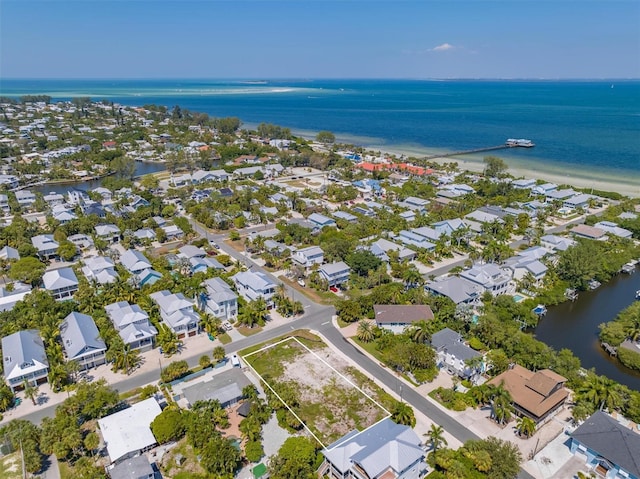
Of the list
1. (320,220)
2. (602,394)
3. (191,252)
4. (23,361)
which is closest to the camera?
(602,394)

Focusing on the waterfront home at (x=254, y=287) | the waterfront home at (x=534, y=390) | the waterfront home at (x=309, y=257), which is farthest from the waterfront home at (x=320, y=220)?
the waterfront home at (x=534, y=390)

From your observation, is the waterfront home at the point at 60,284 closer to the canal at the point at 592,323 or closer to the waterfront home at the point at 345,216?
the waterfront home at the point at 345,216

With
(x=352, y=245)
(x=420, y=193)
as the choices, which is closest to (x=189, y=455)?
(x=352, y=245)

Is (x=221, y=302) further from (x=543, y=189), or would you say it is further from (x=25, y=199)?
(x=543, y=189)

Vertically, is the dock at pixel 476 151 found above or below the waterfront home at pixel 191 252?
above

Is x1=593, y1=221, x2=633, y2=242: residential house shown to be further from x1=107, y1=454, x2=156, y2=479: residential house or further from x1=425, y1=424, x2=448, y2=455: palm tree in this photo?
x1=107, y1=454, x2=156, y2=479: residential house

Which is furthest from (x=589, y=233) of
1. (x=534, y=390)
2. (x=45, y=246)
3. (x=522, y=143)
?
(x=522, y=143)

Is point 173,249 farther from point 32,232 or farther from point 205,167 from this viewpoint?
point 205,167
